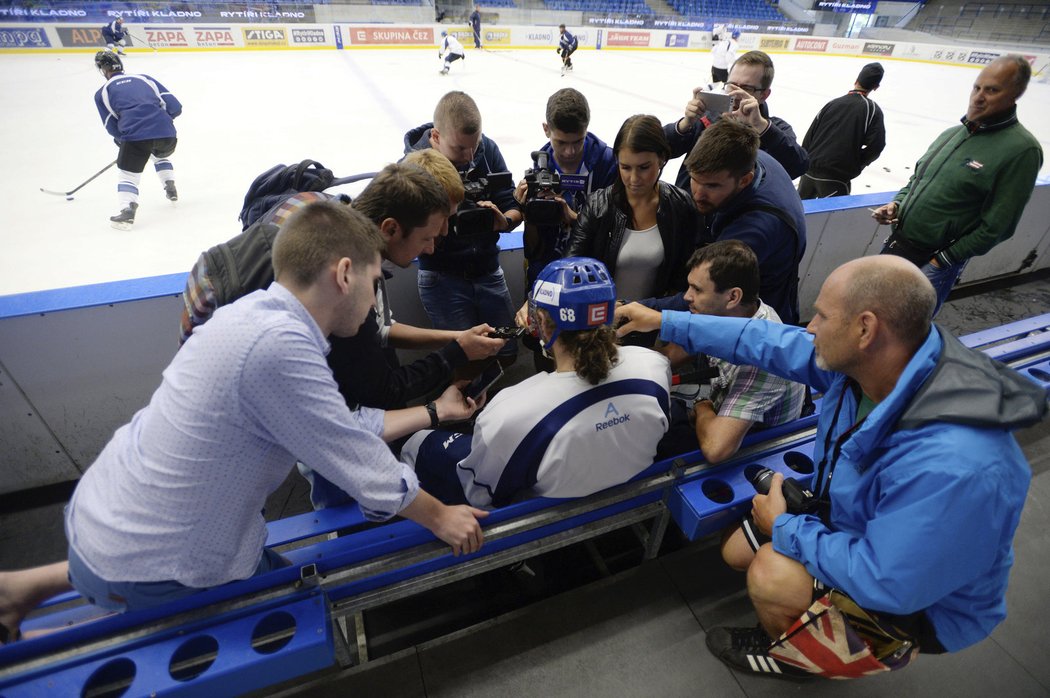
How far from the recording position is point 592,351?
1.17 m

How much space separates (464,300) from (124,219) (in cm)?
395

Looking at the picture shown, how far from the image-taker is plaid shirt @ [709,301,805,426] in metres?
1.49

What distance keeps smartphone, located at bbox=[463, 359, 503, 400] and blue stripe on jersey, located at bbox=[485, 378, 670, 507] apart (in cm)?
82

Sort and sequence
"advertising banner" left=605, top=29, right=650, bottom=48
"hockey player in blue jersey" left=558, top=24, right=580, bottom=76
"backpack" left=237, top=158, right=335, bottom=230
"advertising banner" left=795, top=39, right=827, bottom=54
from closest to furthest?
"backpack" left=237, top=158, right=335, bottom=230
"hockey player in blue jersey" left=558, top=24, right=580, bottom=76
"advertising banner" left=605, top=29, right=650, bottom=48
"advertising banner" left=795, top=39, right=827, bottom=54

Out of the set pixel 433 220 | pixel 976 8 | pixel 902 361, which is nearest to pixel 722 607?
pixel 902 361

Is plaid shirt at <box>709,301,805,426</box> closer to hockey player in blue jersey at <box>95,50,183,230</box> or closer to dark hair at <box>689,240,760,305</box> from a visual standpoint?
dark hair at <box>689,240,760,305</box>

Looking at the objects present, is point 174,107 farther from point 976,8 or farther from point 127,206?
point 976,8

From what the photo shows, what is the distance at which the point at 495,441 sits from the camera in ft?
3.95

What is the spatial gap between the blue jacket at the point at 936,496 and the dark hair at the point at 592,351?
21.6 inches

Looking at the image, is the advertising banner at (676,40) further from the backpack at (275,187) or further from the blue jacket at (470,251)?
the backpack at (275,187)

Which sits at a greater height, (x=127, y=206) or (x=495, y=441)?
(x=495, y=441)

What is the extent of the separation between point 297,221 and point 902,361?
1.27 metres

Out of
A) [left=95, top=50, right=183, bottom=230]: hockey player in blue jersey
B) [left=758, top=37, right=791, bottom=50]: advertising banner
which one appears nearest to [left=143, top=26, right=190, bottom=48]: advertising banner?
[left=95, top=50, right=183, bottom=230]: hockey player in blue jersey

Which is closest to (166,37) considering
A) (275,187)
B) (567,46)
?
(567,46)
